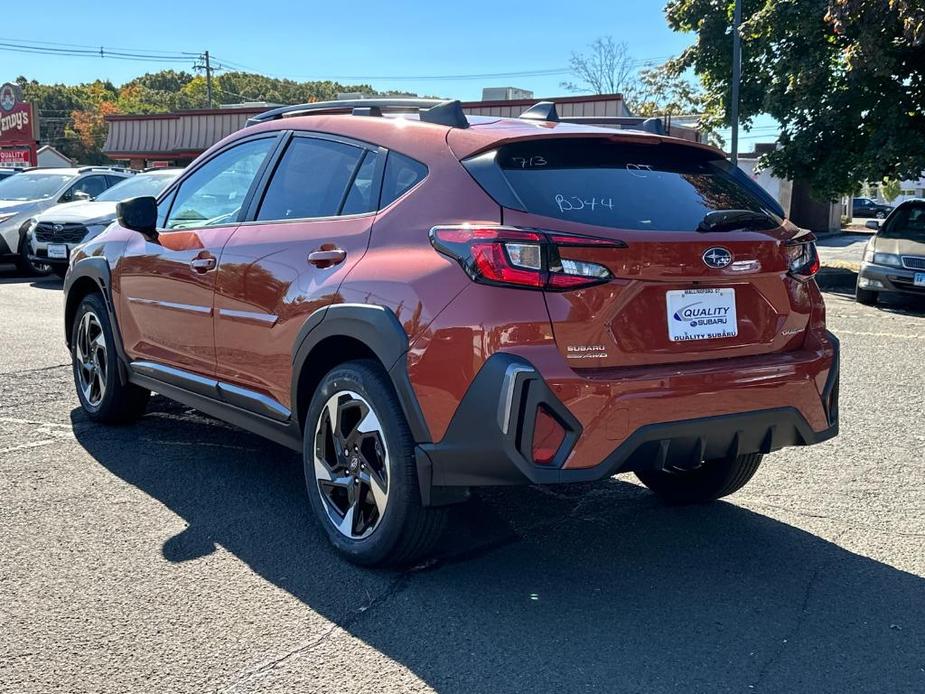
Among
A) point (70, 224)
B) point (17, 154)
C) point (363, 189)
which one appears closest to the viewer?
point (363, 189)

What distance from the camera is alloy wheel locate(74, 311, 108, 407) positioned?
567 centimetres

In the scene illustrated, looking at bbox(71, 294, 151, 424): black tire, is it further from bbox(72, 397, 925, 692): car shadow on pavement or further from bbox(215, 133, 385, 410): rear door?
bbox(215, 133, 385, 410): rear door

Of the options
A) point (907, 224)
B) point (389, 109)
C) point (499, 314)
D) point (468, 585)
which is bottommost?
point (468, 585)

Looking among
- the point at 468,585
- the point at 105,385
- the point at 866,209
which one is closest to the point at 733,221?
the point at 468,585

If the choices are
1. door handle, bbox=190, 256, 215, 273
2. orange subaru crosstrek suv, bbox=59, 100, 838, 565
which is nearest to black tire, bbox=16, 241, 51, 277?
door handle, bbox=190, 256, 215, 273

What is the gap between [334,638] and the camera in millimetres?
3119

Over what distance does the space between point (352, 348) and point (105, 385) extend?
8.38ft

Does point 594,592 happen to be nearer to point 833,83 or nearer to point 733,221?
point 733,221

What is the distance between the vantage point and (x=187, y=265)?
15.4 ft

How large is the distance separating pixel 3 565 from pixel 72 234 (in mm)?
11058

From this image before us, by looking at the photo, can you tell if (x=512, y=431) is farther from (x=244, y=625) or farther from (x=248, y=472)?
(x=248, y=472)

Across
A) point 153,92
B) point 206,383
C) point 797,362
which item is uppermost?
point 153,92

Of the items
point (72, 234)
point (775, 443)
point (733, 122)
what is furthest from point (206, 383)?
point (733, 122)

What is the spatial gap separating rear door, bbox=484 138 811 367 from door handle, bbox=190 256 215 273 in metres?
1.74
